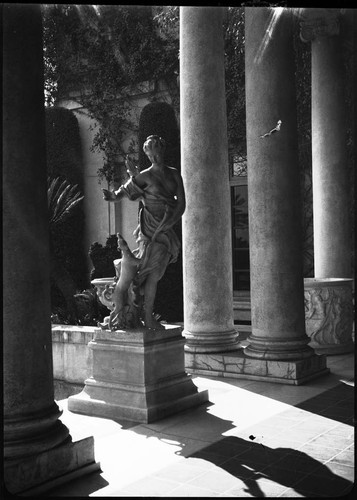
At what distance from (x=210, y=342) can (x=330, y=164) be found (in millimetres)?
5917

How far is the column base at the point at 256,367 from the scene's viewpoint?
30.0 feet

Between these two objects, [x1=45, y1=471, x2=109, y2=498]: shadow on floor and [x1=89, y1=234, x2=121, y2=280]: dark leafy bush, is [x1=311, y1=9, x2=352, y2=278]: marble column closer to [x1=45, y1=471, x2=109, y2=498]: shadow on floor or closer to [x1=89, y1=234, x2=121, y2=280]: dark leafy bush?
[x1=89, y1=234, x2=121, y2=280]: dark leafy bush

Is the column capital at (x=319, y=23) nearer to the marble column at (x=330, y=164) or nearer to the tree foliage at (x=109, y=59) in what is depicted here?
the marble column at (x=330, y=164)

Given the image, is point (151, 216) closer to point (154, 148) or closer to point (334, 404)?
point (154, 148)

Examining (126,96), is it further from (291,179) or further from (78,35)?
Answer: (291,179)

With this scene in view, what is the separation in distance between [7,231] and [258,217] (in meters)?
5.46

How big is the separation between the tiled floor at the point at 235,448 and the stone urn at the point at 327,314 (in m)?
2.83

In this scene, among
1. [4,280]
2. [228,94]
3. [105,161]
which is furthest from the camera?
[105,161]

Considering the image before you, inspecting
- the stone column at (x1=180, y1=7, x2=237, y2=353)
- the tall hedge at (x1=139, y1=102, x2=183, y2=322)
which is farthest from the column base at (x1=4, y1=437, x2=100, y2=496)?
the tall hedge at (x1=139, y1=102, x2=183, y2=322)

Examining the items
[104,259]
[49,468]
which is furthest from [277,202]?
[104,259]

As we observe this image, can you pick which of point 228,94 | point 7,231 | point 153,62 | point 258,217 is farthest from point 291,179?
point 153,62

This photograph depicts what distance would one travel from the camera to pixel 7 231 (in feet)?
16.1

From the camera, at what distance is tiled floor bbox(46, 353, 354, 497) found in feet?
16.8

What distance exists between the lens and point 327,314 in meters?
11.6
